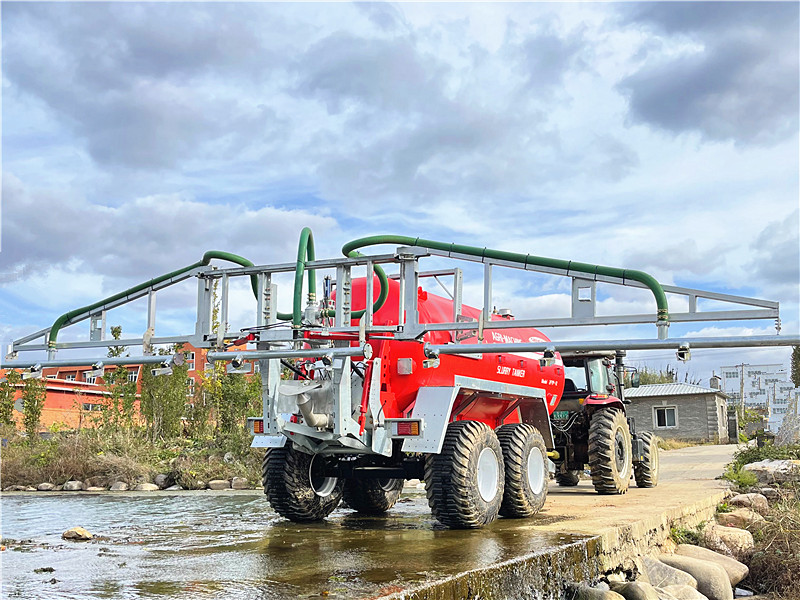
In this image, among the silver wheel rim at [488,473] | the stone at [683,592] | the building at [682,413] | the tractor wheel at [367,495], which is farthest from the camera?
the building at [682,413]

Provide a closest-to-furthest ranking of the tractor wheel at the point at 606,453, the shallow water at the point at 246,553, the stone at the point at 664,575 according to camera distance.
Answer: the shallow water at the point at 246,553 → the stone at the point at 664,575 → the tractor wheel at the point at 606,453

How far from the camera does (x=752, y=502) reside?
42.5ft

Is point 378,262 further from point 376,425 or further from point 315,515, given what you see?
point 315,515

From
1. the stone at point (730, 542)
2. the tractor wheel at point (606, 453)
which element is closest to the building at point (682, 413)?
the tractor wheel at point (606, 453)

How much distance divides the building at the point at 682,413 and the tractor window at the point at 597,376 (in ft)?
85.1

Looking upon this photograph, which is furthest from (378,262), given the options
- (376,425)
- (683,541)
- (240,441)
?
(240,441)

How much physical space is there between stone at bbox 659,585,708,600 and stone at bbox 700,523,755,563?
267cm

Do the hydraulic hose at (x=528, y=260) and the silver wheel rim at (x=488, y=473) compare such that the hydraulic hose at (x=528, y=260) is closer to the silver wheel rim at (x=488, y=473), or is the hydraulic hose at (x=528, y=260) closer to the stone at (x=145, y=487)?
the silver wheel rim at (x=488, y=473)

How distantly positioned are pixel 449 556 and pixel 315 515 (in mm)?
3157

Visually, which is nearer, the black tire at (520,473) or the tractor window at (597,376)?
the black tire at (520,473)

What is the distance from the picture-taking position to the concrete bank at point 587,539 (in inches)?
236

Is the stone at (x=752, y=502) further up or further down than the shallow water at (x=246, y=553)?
further down

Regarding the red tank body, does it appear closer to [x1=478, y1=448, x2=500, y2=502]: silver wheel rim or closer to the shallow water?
[x1=478, y1=448, x2=500, y2=502]: silver wheel rim

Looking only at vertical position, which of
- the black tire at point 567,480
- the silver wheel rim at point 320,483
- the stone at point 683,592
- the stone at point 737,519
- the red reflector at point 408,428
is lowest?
the stone at point 683,592
